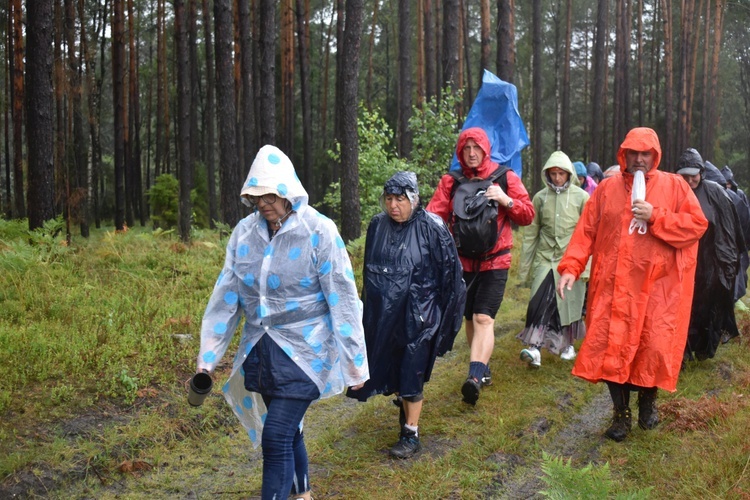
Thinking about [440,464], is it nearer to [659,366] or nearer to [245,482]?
[245,482]

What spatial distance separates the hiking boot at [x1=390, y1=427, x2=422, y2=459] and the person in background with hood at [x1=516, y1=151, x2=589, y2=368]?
249 cm

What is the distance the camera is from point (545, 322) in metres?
7.57

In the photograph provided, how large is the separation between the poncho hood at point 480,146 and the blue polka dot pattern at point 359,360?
2.71 metres

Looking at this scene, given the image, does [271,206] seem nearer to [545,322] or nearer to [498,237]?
[498,237]

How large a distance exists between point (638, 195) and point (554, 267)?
2.55m

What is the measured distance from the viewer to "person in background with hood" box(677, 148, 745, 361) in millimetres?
7520

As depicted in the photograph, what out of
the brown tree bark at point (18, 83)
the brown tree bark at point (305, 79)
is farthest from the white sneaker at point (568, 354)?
the brown tree bark at point (305, 79)

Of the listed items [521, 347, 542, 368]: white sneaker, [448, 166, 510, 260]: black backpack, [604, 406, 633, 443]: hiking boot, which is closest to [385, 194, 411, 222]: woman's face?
[448, 166, 510, 260]: black backpack

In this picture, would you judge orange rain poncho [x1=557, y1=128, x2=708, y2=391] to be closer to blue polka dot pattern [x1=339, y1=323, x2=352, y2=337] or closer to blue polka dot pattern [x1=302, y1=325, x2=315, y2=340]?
blue polka dot pattern [x1=339, y1=323, x2=352, y2=337]

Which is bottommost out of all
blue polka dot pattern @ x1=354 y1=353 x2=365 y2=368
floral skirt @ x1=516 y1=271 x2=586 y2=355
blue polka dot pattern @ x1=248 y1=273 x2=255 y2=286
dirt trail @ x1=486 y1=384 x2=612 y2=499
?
dirt trail @ x1=486 y1=384 x2=612 y2=499

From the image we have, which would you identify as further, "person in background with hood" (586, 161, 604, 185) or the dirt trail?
"person in background with hood" (586, 161, 604, 185)

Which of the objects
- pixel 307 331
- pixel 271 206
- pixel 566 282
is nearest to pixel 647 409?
pixel 566 282

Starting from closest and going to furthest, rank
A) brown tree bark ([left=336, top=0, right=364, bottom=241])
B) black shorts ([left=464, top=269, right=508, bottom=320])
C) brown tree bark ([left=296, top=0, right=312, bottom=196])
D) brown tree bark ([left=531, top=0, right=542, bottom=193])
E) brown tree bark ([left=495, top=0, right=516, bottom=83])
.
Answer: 1. black shorts ([left=464, top=269, right=508, bottom=320])
2. brown tree bark ([left=336, top=0, right=364, bottom=241])
3. brown tree bark ([left=495, top=0, right=516, bottom=83])
4. brown tree bark ([left=531, top=0, right=542, bottom=193])
5. brown tree bark ([left=296, top=0, right=312, bottom=196])

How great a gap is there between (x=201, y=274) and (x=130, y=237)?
7.63 feet
